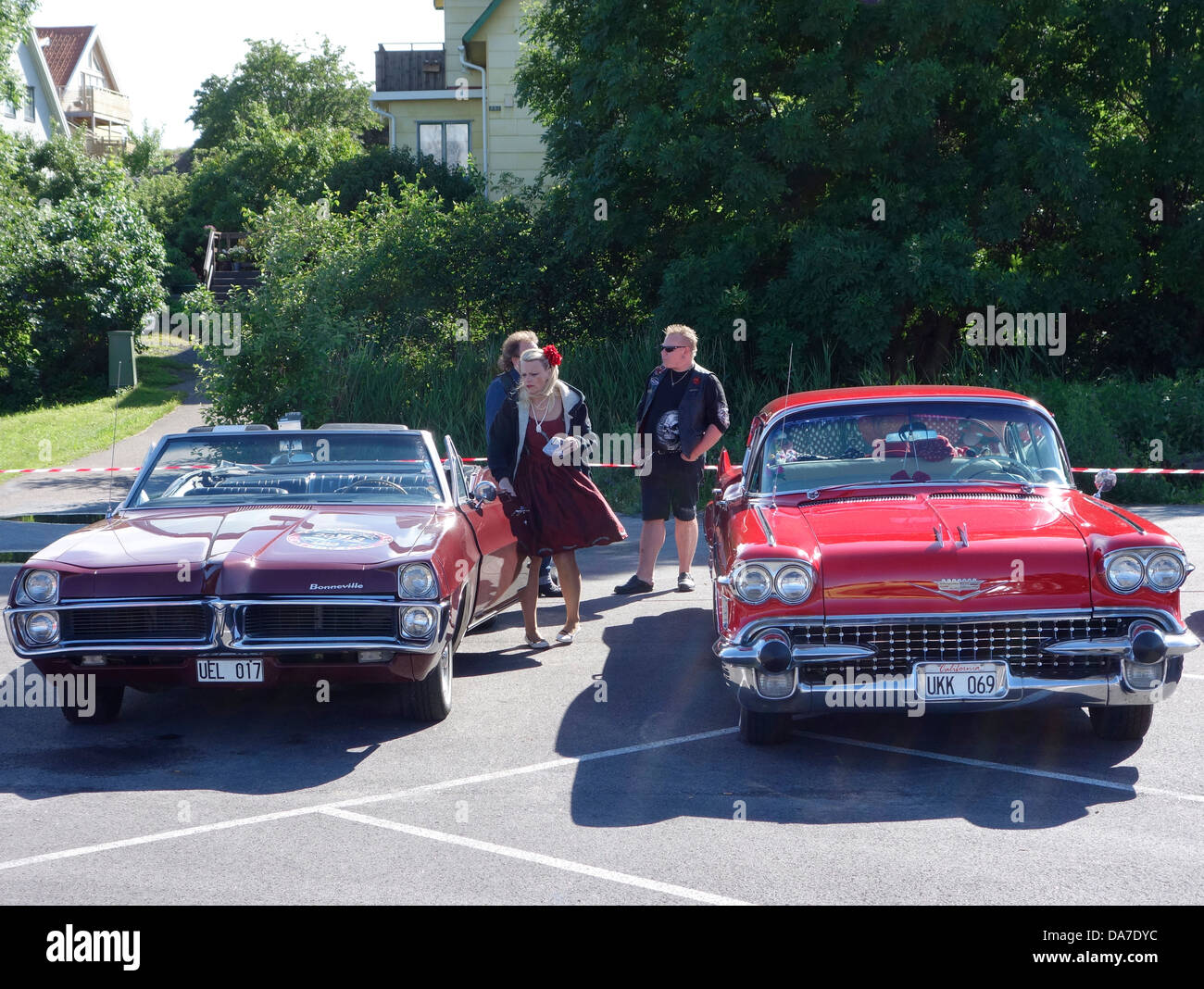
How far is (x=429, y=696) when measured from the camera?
692cm

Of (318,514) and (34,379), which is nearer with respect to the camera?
(318,514)

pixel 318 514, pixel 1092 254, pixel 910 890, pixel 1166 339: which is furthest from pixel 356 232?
pixel 910 890

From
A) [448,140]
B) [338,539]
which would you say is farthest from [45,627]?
[448,140]

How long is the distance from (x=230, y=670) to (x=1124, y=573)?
4.08 meters

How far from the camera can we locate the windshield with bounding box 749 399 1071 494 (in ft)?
23.9

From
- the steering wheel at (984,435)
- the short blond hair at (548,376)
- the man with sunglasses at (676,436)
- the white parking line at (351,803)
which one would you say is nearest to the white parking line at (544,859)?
the white parking line at (351,803)

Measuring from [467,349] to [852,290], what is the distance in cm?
578

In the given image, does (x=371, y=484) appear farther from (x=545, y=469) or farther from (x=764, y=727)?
(x=764, y=727)

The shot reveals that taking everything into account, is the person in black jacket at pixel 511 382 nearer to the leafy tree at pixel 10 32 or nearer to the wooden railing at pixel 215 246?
the leafy tree at pixel 10 32

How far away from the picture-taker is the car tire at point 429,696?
6.88m

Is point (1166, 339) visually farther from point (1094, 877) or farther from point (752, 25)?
point (1094, 877)

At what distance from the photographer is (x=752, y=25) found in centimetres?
1883

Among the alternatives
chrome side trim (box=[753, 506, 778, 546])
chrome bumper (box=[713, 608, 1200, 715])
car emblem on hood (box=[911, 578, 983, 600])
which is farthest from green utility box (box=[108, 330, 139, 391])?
car emblem on hood (box=[911, 578, 983, 600])

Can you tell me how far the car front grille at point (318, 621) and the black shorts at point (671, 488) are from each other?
420cm
